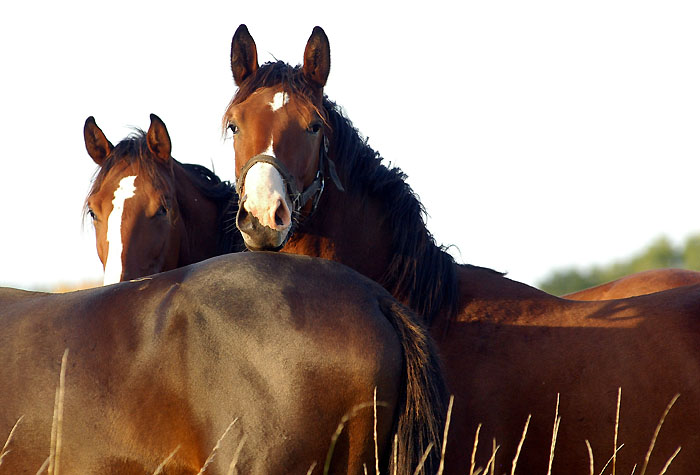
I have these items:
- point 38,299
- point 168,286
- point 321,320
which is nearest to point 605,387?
point 321,320

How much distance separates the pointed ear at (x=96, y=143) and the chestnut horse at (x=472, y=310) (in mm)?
1346

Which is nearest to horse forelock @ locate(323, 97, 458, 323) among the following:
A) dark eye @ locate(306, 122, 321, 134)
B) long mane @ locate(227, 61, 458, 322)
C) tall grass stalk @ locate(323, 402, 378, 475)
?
long mane @ locate(227, 61, 458, 322)

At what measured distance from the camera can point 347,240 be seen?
14.4 feet

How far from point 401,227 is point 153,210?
152cm

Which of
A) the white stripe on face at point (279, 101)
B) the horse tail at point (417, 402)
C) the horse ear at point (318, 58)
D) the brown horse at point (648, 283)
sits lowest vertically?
the horse tail at point (417, 402)

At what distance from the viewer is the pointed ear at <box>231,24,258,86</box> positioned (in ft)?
15.2

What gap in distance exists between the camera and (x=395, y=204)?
4430 mm

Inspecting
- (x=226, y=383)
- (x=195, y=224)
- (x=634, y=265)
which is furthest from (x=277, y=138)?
(x=634, y=265)

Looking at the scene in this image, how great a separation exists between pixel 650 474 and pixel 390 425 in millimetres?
1614

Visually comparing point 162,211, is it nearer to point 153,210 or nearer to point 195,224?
point 153,210

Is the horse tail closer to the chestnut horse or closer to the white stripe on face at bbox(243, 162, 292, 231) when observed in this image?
the chestnut horse

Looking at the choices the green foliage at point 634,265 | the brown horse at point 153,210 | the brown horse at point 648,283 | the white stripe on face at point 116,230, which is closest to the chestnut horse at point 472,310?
the brown horse at point 153,210

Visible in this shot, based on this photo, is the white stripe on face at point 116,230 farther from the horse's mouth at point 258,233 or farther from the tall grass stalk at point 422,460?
the tall grass stalk at point 422,460

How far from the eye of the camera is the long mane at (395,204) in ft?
13.9
